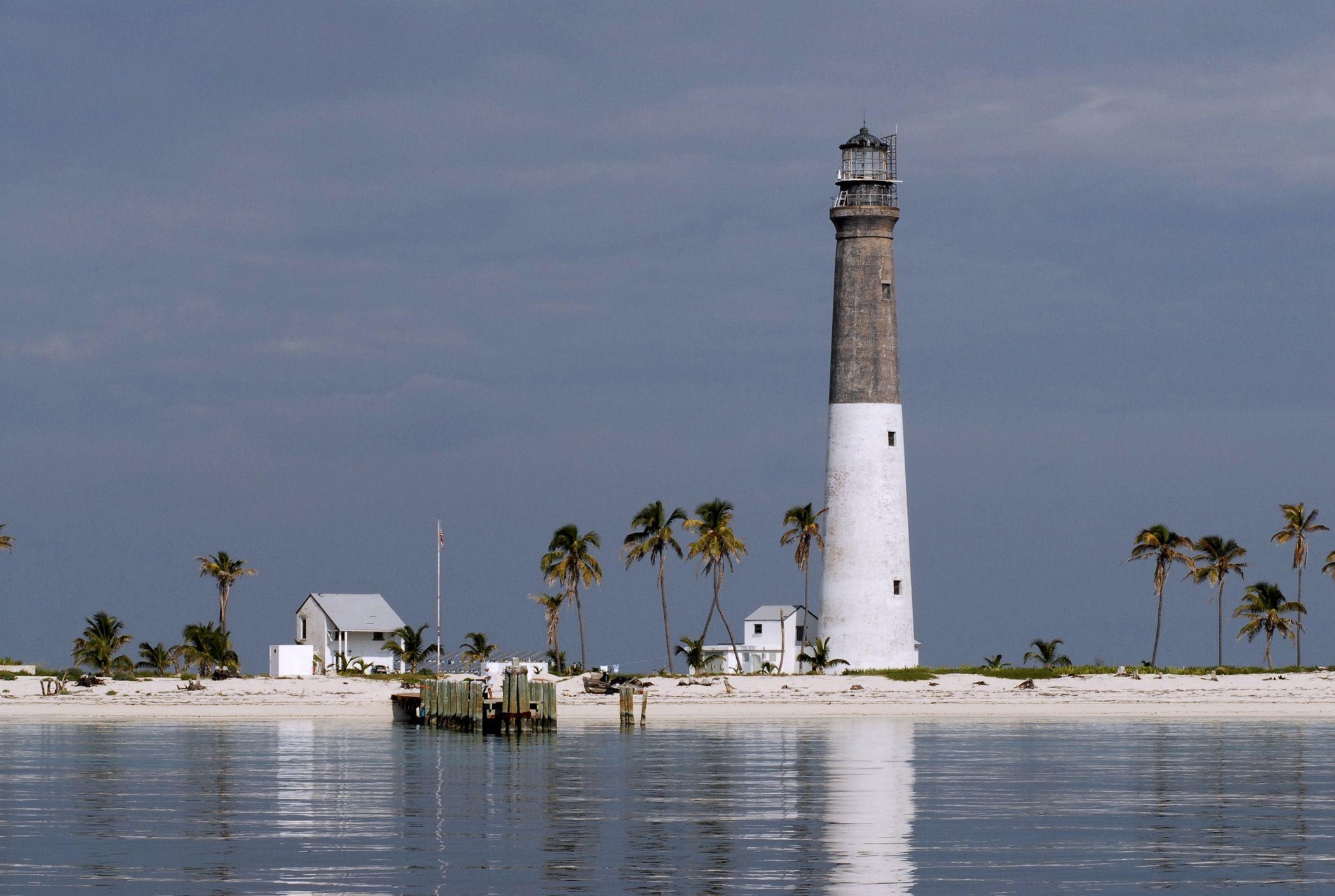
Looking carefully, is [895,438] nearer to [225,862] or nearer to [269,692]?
[269,692]

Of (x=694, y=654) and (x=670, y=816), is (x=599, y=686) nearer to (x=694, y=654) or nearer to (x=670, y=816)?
(x=694, y=654)

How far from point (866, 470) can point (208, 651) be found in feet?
96.7

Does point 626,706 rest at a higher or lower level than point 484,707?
lower

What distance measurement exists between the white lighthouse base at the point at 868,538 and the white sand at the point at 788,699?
1643 millimetres

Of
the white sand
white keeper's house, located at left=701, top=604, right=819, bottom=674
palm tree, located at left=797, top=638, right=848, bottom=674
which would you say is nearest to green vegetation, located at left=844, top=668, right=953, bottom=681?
the white sand

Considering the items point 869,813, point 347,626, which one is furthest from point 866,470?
point 869,813

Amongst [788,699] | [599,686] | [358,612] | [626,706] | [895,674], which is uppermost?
[358,612]

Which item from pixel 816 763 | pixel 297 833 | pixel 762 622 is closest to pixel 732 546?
pixel 762 622

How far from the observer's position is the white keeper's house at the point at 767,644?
8369cm

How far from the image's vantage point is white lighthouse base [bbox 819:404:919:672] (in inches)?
2867

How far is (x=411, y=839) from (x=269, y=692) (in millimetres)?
49349

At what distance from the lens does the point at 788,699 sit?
242 feet

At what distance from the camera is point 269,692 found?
7756 centimetres

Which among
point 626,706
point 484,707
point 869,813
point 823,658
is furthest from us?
point 823,658
